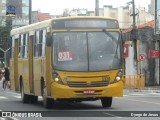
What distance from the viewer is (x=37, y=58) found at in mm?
20344

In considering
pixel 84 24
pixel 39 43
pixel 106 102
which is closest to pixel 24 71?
pixel 39 43

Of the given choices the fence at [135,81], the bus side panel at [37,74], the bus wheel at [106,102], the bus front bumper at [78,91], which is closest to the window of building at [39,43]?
the bus side panel at [37,74]

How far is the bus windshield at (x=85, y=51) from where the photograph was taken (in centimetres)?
1816

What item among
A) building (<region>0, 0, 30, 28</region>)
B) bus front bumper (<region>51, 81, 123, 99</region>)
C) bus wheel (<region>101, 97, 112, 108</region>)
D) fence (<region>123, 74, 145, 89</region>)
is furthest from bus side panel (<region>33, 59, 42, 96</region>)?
building (<region>0, 0, 30, 28</region>)

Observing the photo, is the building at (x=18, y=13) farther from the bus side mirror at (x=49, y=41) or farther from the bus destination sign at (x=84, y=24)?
the bus side mirror at (x=49, y=41)

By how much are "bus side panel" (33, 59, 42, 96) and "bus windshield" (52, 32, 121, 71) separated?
1763mm

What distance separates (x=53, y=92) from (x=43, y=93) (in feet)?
4.96

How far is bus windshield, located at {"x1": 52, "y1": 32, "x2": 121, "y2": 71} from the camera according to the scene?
18156 millimetres

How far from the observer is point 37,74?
67.1 feet

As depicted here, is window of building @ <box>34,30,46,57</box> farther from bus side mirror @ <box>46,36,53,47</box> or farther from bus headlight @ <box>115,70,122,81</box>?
bus headlight @ <box>115,70,122,81</box>

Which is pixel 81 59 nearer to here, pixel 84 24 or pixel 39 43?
pixel 84 24

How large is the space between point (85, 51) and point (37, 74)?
116 inches

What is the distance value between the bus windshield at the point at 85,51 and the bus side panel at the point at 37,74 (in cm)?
176

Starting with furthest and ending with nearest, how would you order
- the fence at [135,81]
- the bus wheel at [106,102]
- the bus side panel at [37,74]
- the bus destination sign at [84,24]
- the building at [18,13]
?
the building at [18,13] < the fence at [135,81] < the bus side panel at [37,74] < the bus wheel at [106,102] < the bus destination sign at [84,24]
